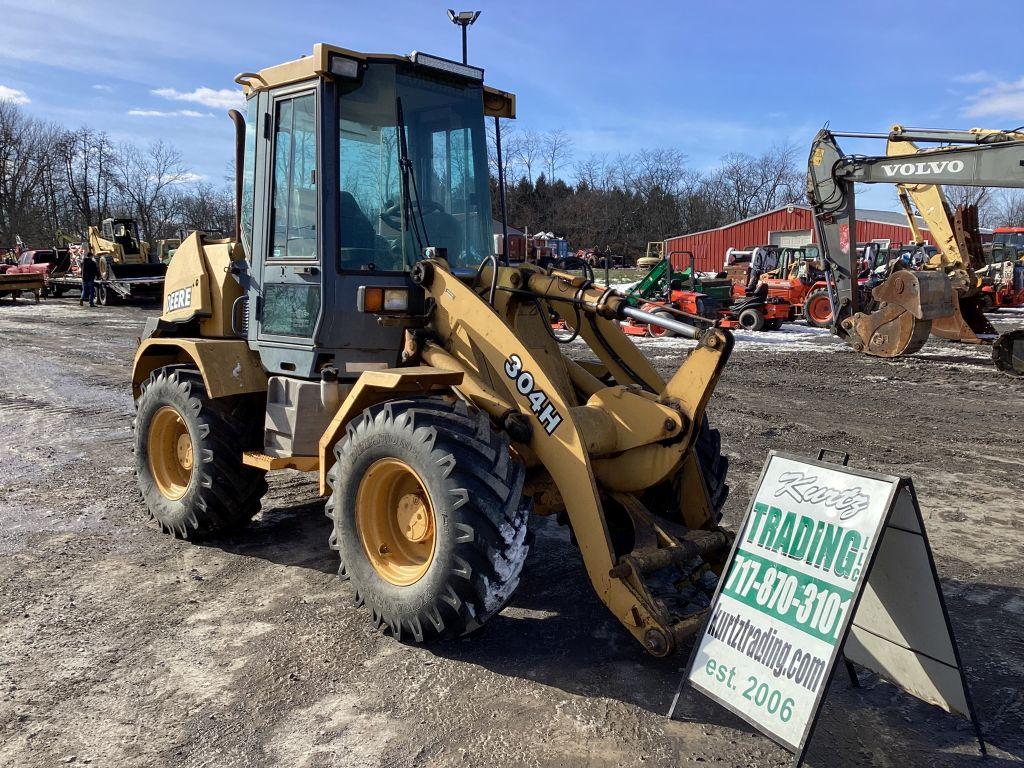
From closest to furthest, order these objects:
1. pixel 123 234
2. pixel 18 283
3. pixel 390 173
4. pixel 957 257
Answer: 1. pixel 390 173
2. pixel 957 257
3. pixel 18 283
4. pixel 123 234

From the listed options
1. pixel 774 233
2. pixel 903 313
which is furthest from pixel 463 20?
pixel 774 233

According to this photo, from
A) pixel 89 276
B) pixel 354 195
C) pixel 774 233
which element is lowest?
pixel 354 195

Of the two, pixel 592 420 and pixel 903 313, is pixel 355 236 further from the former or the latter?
pixel 903 313

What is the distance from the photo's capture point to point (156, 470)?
5.60 metres

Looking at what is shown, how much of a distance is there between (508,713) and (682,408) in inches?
63.3

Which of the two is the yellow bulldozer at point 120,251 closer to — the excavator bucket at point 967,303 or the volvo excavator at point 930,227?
the volvo excavator at point 930,227

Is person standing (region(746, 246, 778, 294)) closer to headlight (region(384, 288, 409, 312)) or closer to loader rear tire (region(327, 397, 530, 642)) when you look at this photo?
headlight (region(384, 288, 409, 312))

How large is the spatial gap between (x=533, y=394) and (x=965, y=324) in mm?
15097

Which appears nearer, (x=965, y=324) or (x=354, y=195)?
(x=354, y=195)

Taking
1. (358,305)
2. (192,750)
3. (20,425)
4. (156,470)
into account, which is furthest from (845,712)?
(20,425)

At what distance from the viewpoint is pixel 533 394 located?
385 centimetres

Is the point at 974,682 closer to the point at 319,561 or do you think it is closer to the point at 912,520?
the point at 912,520

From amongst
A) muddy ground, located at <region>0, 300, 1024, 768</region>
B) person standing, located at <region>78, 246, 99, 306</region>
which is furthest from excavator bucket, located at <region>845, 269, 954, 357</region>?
person standing, located at <region>78, 246, 99, 306</region>

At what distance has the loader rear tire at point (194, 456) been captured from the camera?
5004 mm
